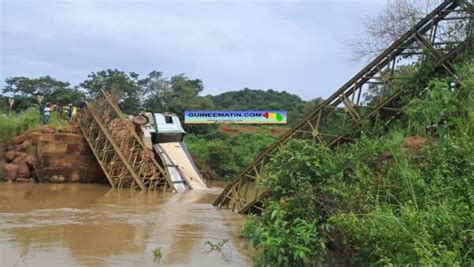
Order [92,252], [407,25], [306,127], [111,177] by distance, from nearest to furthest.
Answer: [92,252], [306,127], [407,25], [111,177]

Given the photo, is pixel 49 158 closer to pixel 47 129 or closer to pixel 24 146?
pixel 47 129

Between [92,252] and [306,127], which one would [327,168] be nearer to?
[92,252]

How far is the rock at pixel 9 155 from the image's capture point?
2381 centimetres

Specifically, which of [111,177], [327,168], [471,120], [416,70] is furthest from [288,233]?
[111,177]

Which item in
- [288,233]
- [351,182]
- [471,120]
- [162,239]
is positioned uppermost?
[471,120]

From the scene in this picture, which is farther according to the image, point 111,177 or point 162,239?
point 111,177

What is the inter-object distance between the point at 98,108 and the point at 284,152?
1862 cm

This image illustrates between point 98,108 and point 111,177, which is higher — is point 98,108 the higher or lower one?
the higher one

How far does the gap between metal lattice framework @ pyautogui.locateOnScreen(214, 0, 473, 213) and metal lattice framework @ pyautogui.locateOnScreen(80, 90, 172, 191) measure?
9659 mm

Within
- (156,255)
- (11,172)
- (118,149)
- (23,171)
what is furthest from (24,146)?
(156,255)

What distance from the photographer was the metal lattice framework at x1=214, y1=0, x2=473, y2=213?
439 inches

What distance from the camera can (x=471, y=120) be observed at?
724cm

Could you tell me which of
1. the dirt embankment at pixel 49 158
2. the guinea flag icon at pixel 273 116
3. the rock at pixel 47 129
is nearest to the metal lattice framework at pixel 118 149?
the dirt embankment at pixel 49 158

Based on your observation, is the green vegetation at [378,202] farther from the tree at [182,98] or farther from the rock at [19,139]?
the tree at [182,98]
